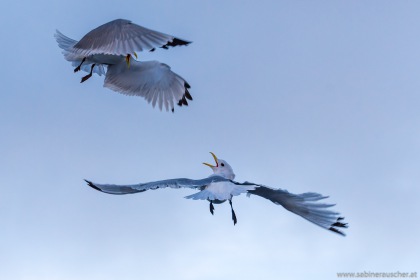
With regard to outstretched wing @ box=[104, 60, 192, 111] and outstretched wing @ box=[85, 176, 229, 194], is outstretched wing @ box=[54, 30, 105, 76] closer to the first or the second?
outstretched wing @ box=[104, 60, 192, 111]

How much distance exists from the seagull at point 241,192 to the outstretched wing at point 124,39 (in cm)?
197

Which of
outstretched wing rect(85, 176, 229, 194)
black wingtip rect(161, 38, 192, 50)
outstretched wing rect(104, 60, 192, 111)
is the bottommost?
outstretched wing rect(85, 176, 229, 194)

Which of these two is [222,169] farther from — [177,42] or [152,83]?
[152,83]

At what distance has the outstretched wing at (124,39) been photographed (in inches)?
452

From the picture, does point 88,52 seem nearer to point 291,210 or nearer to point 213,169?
point 213,169

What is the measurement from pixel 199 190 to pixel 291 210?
1.38 metres

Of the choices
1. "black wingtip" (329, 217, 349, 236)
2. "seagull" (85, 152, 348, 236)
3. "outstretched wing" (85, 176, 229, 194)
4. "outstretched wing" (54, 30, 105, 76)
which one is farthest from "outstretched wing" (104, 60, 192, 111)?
"black wingtip" (329, 217, 349, 236)

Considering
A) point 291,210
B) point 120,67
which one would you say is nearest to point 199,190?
point 291,210

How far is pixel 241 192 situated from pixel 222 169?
173 cm

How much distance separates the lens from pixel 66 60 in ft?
44.6

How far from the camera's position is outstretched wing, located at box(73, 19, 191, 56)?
11.5m

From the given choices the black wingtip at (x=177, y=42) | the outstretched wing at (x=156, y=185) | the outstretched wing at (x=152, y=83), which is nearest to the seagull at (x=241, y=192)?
the outstretched wing at (x=156, y=185)

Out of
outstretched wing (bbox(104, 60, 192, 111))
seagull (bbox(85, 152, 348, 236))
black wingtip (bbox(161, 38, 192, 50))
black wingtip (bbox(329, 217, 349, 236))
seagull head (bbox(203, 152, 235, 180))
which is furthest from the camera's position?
outstretched wing (bbox(104, 60, 192, 111))

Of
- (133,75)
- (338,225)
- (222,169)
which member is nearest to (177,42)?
(222,169)
